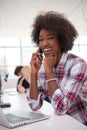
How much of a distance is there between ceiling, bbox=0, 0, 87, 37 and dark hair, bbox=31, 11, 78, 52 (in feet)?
13.0

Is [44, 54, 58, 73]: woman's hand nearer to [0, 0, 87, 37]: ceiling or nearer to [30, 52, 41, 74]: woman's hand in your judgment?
[30, 52, 41, 74]: woman's hand

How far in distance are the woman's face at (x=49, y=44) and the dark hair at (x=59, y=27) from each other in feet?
0.08

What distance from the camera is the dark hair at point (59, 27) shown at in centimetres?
147

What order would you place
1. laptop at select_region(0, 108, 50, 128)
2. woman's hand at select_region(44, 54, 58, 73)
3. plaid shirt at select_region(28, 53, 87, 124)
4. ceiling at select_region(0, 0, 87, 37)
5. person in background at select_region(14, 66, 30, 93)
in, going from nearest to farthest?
laptop at select_region(0, 108, 50, 128) → plaid shirt at select_region(28, 53, 87, 124) → woman's hand at select_region(44, 54, 58, 73) → person in background at select_region(14, 66, 30, 93) → ceiling at select_region(0, 0, 87, 37)

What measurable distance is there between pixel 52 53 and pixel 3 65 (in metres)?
6.58

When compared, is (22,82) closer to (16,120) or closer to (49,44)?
(49,44)

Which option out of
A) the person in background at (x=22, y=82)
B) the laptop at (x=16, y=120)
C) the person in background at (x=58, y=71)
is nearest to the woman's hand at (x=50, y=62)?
the person in background at (x=58, y=71)

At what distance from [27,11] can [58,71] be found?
4.93 m

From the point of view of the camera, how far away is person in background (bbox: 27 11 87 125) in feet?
4.18

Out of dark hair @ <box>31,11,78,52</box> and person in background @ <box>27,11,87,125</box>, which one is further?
dark hair @ <box>31,11,78,52</box>

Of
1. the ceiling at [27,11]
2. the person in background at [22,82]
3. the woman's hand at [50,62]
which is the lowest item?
the person in background at [22,82]

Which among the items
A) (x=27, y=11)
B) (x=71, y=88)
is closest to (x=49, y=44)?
(x=71, y=88)

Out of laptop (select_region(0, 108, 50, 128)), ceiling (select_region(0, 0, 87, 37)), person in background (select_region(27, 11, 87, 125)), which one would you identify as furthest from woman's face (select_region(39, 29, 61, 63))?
ceiling (select_region(0, 0, 87, 37))

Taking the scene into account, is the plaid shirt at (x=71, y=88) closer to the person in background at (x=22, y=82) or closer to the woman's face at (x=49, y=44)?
the woman's face at (x=49, y=44)
